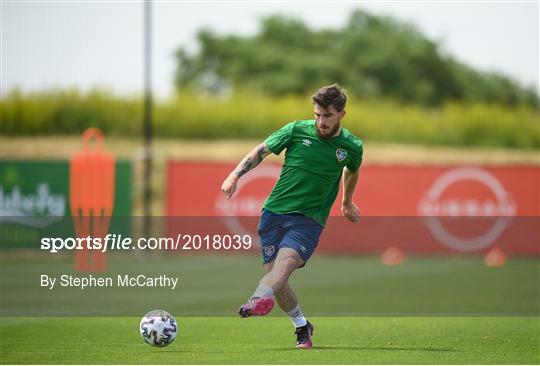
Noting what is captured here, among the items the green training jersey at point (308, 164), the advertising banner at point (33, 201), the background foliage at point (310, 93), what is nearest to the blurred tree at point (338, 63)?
the background foliage at point (310, 93)

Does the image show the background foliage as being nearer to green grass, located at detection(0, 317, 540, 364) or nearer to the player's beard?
green grass, located at detection(0, 317, 540, 364)

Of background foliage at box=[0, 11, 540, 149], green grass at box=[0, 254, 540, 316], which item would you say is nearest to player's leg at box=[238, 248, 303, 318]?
green grass at box=[0, 254, 540, 316]

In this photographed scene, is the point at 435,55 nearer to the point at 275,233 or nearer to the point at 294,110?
the point at 294,110

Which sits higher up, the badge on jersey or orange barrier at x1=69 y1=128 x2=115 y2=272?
the badge on jersey

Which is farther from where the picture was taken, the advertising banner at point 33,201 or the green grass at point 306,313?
the advertising banner at point 33,201

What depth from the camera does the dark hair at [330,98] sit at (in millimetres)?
10648

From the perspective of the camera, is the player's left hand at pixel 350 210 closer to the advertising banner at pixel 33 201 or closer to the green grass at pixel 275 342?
the green grass at pixel 275 342

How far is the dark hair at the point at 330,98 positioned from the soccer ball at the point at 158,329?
2418 millimetres

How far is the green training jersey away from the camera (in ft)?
36.3

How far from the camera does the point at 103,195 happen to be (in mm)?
28078

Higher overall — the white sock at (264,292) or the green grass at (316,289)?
the white sock at (264,292)

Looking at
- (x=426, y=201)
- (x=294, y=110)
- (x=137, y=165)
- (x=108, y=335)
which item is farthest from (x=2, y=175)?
(x=108, y=335)

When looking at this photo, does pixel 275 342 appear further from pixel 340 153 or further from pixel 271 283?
pixel 340 153

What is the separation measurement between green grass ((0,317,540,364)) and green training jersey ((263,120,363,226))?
53.1 inches
